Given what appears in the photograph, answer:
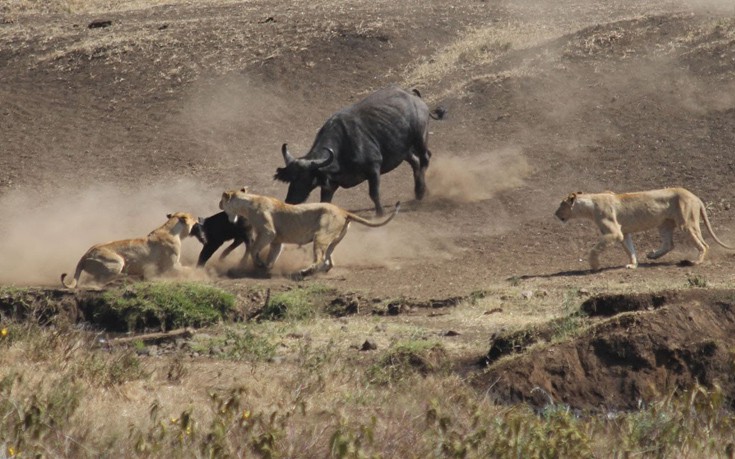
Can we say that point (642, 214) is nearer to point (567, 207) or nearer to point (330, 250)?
point (567, 207)

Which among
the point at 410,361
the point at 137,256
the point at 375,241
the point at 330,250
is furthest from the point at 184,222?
the point at 410,361

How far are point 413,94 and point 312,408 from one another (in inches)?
517

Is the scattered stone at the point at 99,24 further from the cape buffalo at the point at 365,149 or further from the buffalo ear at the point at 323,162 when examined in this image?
the buffalo ear at the point at 323,162

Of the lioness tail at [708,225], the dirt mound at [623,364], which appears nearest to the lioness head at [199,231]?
the lioness tail at [708,225]

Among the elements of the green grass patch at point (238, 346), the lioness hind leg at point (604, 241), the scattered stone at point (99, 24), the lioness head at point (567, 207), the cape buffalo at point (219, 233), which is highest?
the green grass patch at point (238, 346)

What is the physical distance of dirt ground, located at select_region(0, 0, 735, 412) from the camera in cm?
1748

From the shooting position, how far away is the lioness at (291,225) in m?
16.6

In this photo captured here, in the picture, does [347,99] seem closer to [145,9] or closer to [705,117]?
[705,117]

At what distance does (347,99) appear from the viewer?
2611 cm

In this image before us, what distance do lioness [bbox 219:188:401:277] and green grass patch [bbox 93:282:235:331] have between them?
89.5 inches

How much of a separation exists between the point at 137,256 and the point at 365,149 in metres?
→ 4.92

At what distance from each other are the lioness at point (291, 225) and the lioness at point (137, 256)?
2.74 ft

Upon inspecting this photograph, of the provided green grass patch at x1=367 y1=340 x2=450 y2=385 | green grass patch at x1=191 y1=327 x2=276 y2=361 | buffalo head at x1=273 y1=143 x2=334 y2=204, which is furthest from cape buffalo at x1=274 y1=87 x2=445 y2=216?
green grass patch at x1=367 y1=340 x2=450 y2=385

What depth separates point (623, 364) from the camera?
33.7 feet
